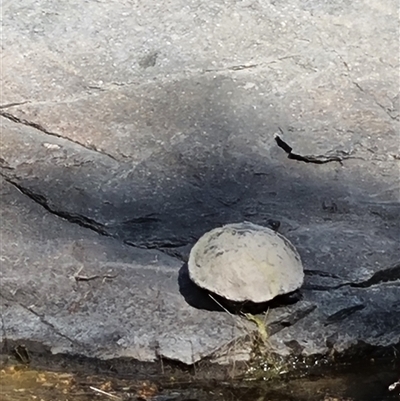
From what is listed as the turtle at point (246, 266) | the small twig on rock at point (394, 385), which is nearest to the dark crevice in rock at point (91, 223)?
the turtle at point (246, 266)

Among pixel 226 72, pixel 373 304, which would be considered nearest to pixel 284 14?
pixel 226 72

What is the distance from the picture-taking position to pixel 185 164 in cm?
289

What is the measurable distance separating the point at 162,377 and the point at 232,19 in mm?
1657

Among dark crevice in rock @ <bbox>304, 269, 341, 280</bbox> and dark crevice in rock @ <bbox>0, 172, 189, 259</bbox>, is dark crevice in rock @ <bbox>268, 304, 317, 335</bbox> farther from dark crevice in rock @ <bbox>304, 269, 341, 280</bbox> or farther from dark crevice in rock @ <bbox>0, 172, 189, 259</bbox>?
dark crevice in rock @ <bbox>0, 172, 189, 259</bbox>

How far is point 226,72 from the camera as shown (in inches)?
127

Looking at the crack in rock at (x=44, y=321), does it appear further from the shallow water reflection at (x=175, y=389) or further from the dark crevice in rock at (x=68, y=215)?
the dark crevice in rock at (x=68, y=215)

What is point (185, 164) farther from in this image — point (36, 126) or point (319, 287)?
point (319, 287)

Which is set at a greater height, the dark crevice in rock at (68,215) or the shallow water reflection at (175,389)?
the dark crevice in rock at (68,215)

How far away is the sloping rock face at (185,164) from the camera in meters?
2.34

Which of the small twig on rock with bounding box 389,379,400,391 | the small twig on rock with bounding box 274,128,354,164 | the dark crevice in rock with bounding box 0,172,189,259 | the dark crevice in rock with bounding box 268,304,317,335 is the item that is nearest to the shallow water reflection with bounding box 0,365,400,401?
the small twig on rock with bounding box 389,379,400,391

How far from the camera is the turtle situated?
2.20 m

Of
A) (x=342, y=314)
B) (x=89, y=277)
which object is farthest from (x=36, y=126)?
(x=342, y=314)

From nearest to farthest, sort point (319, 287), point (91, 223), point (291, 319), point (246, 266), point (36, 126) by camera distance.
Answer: point (246, 266) < point (291, 319) < point (319, 287) < point (91, 223) < point (36, 126)

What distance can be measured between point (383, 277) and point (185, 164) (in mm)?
773
